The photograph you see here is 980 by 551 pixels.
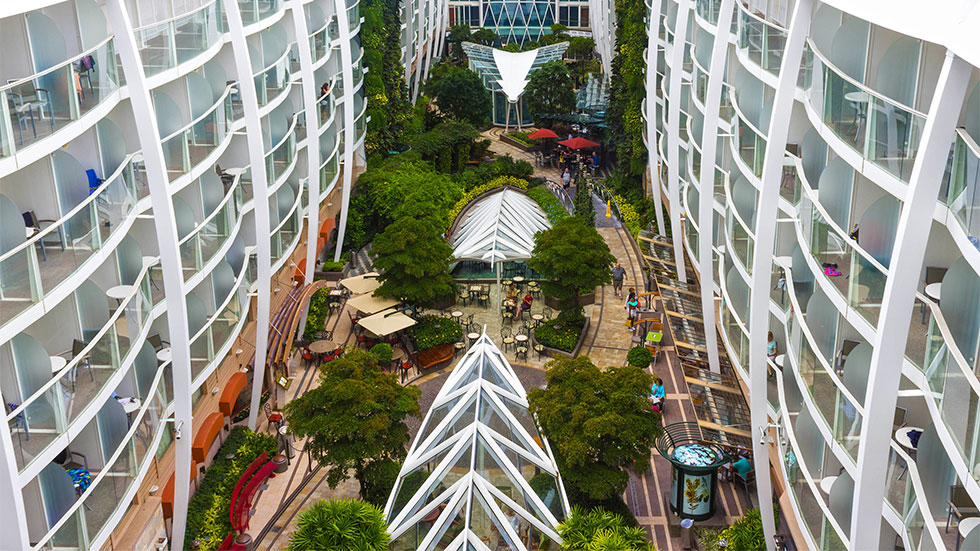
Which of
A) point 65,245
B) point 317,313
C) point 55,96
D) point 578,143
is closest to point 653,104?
point 317,313

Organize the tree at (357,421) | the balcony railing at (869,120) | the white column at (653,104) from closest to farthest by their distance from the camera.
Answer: the balcony railing at (869,120) → the tree at (357,421) → the white column at (653,104)

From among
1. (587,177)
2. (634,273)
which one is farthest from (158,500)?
(587,177)

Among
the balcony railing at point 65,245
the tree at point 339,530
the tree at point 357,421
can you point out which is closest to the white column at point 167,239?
the balcony railing at point 65,245

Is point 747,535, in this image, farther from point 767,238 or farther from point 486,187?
point 486,187

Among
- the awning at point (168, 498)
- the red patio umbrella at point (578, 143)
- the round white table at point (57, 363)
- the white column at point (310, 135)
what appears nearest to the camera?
the round white table at point (57, 363)

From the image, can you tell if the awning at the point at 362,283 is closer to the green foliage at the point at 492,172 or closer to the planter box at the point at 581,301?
the planter box at the point at 581,301
